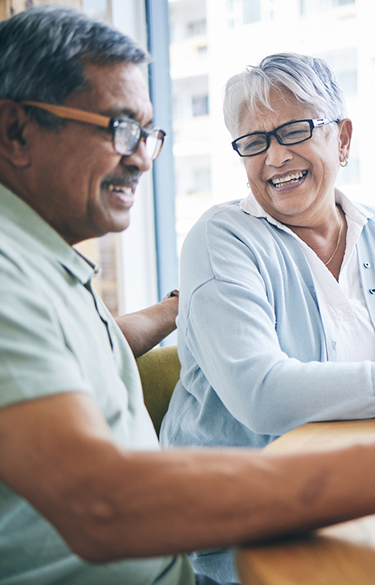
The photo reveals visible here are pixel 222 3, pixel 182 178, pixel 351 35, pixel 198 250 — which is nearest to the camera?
pixel 198 250

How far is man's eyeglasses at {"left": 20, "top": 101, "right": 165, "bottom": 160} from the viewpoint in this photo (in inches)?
30.5

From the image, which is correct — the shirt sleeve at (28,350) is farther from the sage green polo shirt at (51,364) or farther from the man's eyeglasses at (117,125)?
the man's eyeglasses at (117,125)

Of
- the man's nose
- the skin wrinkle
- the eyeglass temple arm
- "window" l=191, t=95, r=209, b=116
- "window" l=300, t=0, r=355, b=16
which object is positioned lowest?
the skin wrinkle

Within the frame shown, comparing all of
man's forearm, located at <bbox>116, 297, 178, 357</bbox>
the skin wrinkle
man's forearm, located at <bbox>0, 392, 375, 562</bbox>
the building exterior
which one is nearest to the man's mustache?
man's forearm, located at <bbox>0, 392, 375, 562</bbox>

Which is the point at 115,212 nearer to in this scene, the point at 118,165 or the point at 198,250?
the point at 118,165

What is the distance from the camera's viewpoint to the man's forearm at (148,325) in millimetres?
1482

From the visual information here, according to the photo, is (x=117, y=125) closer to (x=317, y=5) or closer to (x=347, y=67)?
(x=347, y=67)

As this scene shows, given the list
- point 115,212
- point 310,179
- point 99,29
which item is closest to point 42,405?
point 115,212

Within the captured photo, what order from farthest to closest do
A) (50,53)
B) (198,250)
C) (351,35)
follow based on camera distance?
(351,35), (198,250), (50,53)

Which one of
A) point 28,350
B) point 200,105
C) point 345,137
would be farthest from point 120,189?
point 200,105

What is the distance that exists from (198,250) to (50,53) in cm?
61

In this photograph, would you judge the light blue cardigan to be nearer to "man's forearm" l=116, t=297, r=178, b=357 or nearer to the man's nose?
"man's forearm" l=116, t=297, r=178, b=357

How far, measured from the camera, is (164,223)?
324 cm

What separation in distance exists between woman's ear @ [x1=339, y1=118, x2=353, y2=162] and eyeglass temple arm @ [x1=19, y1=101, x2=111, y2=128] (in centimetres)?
98
